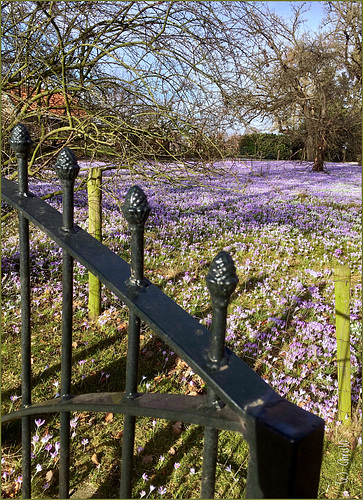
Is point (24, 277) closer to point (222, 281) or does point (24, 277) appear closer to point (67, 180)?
point (67, 180)

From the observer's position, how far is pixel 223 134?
431cm

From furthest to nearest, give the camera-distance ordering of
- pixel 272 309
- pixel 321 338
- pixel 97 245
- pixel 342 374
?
pixel 272 309
pixel 321 338
pixel 342 374
pixel 97 245

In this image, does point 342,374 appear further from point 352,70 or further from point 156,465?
point 352,70

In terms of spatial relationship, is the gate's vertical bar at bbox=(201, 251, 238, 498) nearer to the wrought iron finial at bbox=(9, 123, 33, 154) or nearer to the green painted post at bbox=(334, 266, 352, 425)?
the wrought iron finial at bbox=(9, 123, 33, 154)

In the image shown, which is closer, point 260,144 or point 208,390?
point 208,390

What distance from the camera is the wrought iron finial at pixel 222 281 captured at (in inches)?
35.7

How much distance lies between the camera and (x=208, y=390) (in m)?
0.97

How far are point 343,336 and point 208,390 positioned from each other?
10.2ft

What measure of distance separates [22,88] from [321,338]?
205 inches

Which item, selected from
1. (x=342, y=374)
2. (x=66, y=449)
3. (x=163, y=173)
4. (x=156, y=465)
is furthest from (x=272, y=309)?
(x=66, y=449)

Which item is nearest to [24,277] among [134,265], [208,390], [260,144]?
[134,265]

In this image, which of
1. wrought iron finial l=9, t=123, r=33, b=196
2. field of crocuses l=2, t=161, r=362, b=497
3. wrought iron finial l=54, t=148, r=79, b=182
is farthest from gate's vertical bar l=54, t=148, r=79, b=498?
field of crocuses l=2, t=161, r=362, b=497

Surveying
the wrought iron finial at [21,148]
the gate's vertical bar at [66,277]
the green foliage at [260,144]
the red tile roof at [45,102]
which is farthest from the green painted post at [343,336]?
the red tile roof at [45,102]

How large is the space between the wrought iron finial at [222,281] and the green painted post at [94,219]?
13.3 ft
